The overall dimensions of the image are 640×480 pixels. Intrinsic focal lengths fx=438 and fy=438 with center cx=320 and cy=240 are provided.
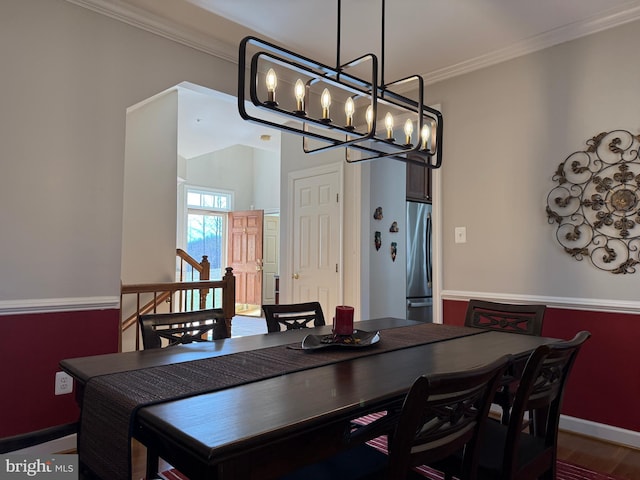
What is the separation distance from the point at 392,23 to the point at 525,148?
1.33 metres

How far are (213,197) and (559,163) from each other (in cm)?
756

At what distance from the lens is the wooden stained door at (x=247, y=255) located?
348 inches

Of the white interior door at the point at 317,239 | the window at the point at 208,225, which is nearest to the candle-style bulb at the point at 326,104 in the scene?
the white interior door at the point at 317,239

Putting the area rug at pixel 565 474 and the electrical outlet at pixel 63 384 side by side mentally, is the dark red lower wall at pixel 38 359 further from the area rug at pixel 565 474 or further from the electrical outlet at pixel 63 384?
the area rug at pixel 565 474

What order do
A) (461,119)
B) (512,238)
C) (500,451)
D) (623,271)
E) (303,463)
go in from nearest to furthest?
(303,463), (500,451), (623,271), (512,238), (461,119)

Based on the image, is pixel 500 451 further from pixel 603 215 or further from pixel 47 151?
pixel 47 151

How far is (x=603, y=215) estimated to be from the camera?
9.38ft

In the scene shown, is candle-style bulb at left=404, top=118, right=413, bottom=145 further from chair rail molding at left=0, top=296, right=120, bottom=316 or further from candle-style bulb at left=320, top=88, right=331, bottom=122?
chair rail molding at left=0, top=296, right=120, bottom=316

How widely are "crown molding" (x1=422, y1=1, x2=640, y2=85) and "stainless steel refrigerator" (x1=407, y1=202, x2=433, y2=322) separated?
179 centimetres

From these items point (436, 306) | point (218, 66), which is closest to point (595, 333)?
point (436, 306)

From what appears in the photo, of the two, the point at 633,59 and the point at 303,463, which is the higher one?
the point at 633,59

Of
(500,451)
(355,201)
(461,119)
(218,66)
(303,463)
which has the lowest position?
(500,451)

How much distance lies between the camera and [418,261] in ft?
17.4

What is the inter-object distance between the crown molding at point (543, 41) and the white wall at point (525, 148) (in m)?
0.04
